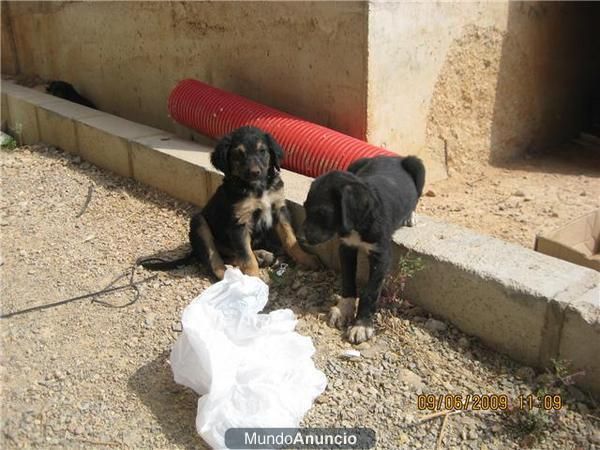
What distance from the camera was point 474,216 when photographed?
5438 mm

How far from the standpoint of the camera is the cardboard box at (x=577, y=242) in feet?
13.7

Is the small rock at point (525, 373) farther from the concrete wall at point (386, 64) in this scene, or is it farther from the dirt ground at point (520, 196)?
the concrete wall at point (386, 64)

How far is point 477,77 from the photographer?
6.36 m

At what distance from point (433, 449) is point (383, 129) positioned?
11.0 feet

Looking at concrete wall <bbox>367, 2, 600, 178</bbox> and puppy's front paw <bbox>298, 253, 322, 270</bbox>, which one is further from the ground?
concrete wall <bbox>367, 2, 600, 178</bbox>

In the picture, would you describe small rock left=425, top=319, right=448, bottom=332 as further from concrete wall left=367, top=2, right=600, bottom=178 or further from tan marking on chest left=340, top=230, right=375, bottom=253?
concrete wall left=367, top=2, right=600, bottom=178

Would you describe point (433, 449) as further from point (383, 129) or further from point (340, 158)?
point (383, 129)

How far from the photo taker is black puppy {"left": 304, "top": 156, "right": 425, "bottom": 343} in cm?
333

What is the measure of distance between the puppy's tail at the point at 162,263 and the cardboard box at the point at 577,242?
8.27 feet

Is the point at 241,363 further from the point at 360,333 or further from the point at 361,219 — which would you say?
the point at 361,219

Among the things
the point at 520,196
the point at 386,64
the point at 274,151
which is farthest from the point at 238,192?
the point at 520,196

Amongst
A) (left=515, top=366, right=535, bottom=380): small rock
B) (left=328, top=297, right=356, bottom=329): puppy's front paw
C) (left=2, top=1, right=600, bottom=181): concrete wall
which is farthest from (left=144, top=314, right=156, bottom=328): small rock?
(left=2, top=1, right=600, bottom=181): concrete wall

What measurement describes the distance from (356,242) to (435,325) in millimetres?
696

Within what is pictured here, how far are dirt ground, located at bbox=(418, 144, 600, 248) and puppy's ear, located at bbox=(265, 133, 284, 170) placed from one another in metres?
1.60
